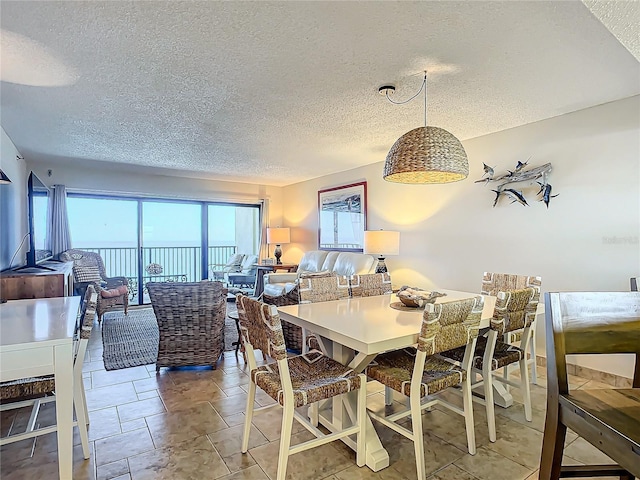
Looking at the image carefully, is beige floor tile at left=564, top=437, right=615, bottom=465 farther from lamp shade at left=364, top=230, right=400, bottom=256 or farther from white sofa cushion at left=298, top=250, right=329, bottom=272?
white sofa cushion at left=298, top=250, right=329, bottom=272

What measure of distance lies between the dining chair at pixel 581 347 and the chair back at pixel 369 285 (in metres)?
1.73

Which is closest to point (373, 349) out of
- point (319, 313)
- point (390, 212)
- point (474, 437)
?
point (319, 313)

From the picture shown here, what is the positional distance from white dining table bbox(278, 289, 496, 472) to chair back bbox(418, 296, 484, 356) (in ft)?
0.29

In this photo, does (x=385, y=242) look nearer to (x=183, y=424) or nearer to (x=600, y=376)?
(x=600, y=376)

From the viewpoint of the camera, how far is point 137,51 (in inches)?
82.7

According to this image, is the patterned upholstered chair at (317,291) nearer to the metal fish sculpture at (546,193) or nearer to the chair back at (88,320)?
the chair back at (88,320)

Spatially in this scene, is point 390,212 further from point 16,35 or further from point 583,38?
point 16,35

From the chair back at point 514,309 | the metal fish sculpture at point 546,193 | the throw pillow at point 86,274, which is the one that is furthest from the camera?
the throw pillow at point 86,274

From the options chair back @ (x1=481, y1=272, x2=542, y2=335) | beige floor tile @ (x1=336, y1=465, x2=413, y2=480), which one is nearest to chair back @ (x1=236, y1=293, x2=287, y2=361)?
beige floor tile @ (x1=336, y1=465, x2=413, y2=480)

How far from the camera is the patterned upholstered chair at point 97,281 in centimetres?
489

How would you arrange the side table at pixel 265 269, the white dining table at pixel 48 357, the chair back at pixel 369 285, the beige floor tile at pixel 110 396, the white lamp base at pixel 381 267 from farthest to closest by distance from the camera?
the side table at pixel 265 269 → the white lamp base at pixel 381 267 → the chair back at pixel 369 285 → the beige floor tile at pixel 110 396 → the white dining table at pixel 48 357

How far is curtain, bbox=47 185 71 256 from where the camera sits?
5.34m

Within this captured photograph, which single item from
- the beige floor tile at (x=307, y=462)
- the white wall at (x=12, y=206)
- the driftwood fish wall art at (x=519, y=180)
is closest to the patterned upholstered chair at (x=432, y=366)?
the beige floor tile at (x=307, y=462)

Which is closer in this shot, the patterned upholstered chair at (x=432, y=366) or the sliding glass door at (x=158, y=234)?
the patterned upholstered chair at (x=432, y=366)
